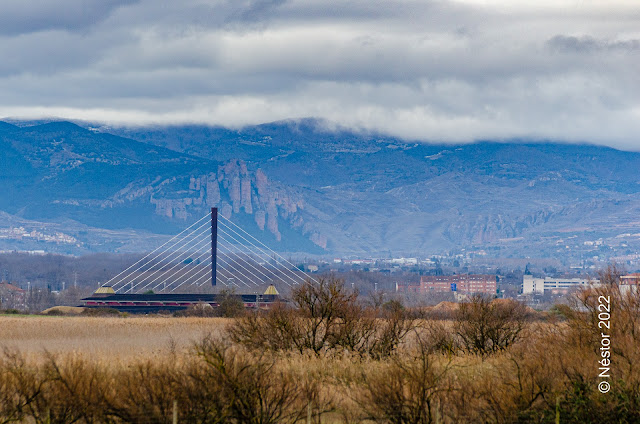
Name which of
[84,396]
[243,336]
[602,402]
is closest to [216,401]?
[84,396]

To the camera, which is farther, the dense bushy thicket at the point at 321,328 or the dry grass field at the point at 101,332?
the dry grass field at the point at 101,332

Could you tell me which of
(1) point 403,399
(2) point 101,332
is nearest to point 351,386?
(1) point 403,399

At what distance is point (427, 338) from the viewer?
4650cm

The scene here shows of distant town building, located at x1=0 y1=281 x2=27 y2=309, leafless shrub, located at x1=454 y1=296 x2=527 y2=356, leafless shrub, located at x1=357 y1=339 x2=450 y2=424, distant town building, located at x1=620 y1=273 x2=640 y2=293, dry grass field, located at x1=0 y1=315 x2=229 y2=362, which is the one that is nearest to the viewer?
leafless shrub, located at x1=357 y1=339 x2=450 y2=424

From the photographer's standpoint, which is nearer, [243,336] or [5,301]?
[243,336]

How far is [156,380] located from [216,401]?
165cm

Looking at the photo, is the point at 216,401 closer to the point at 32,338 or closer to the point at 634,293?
the point at 634,293

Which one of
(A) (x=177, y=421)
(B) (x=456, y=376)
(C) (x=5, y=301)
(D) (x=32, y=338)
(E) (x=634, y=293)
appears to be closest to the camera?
(A) (x=177, y=421)

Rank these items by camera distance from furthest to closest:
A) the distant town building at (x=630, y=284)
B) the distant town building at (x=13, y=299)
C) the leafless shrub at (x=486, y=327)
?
the distant town building at (x=13, y=299), the leafless shrub at (x=486, y=327), the distant town building at (x=630, y=284)

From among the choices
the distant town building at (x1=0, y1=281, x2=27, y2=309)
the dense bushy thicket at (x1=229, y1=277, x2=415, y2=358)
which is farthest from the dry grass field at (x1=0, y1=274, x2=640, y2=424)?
the distant town building at (x1=0, y1=281, x2=27, y2=309)

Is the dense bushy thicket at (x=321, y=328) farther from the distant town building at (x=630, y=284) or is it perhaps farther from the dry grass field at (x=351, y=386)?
the distant town building at (x=630, y=284)

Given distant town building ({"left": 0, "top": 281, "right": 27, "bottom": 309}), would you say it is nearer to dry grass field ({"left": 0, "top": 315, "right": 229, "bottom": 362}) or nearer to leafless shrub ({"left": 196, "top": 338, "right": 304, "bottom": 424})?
dry grass field ({"left": 0, "top": 315, "right": 229, "bottom": 362})

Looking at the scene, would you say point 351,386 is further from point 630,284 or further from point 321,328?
point 630,284

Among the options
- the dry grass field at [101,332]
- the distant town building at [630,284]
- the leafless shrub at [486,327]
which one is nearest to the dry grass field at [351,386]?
the distant town building at [630,284]
